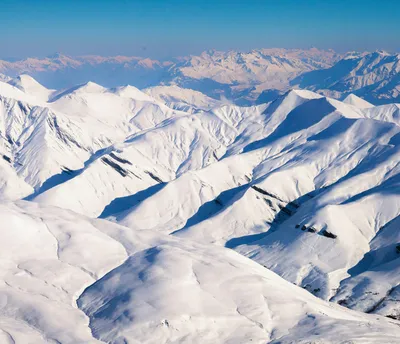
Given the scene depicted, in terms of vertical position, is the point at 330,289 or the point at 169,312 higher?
the point at 169,312

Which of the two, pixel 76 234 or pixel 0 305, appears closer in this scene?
pixel 0 305

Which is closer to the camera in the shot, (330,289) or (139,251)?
(139,251)

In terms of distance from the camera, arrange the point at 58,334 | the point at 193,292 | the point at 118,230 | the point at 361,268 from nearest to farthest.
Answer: the point at 58,334 → the point at 193,292 → the point at 118,230 → the point at 361,268

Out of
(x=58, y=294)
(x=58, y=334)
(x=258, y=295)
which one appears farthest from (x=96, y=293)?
(x=258, y=295)

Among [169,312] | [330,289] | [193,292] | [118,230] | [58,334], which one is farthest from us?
[330,289]

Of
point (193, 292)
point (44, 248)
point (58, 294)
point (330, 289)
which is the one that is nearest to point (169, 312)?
point (193, 292)

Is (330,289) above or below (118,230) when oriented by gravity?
below

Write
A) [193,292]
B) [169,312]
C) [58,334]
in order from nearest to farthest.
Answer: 1. [58,334]
2. [169,312]
3. [193,292]

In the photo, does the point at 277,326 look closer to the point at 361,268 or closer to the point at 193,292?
the point at 193,292

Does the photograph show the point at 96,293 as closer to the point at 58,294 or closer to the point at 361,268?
the point at 58,294
